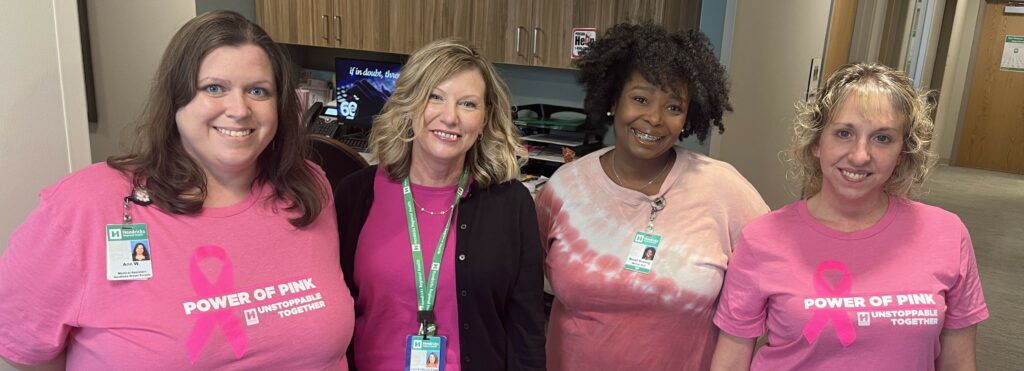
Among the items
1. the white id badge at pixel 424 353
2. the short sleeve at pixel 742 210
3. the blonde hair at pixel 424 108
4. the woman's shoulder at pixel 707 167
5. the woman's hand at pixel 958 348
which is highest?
the blonde hair at pixel 424 108

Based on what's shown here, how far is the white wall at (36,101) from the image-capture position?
1.23 m

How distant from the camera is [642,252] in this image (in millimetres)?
1648

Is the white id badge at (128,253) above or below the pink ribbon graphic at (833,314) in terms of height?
above

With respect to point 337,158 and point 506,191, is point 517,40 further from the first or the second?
point 506,191

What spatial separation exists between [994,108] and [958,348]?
9.21 m

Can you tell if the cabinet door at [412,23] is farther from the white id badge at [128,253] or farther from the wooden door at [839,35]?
the white id badge at [128,253]

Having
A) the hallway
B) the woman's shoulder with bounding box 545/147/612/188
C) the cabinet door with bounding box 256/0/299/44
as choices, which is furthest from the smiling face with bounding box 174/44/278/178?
the cabinet door with bounding box 256/0/299/44

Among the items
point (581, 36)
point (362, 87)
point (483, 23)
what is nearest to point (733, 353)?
point (581, 36)

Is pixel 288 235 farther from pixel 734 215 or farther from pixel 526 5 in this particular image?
pixel 526 5

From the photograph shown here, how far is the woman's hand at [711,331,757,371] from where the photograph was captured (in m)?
1.51

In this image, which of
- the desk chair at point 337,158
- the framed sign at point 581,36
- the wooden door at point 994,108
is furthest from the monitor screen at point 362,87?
the wooden door at point 994,108

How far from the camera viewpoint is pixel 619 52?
1.78m

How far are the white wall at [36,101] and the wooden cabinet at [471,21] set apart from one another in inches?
92.0

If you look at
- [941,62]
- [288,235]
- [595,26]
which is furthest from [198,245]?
[941,62]
